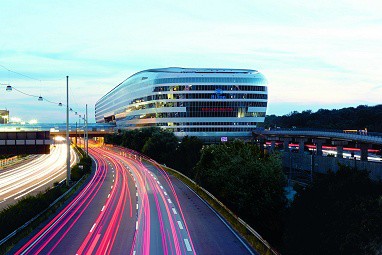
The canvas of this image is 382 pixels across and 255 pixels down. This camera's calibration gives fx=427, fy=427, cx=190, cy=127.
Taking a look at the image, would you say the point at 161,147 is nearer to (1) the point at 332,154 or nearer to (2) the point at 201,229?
(1) the point at 332,154

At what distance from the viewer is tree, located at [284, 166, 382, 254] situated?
15.2 metres

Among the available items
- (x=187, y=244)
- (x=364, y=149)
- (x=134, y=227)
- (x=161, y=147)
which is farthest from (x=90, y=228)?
(x=161, y=147)

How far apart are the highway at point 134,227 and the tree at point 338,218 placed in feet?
14.6

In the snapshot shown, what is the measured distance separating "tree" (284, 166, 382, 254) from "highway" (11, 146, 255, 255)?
446 cm

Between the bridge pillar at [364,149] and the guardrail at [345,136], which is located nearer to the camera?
the guardrail at [345,136]

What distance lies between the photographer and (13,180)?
59.7 m

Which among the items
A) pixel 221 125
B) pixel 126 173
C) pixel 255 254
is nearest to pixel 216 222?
pixel 255 254

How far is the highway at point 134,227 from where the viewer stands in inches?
912

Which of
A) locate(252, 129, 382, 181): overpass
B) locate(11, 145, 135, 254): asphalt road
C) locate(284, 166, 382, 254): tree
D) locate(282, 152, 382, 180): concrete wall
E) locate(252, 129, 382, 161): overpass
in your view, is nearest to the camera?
locate(284, 166, 382, 254): tree

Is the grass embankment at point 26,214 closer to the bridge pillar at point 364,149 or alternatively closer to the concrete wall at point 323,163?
the concrete wall at point 323,163

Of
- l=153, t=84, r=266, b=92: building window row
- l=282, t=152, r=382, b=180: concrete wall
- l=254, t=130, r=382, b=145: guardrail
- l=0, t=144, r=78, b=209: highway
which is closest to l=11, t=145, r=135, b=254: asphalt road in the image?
l=0, t=144, r=78, b=209: highway

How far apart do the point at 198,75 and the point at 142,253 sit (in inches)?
5298

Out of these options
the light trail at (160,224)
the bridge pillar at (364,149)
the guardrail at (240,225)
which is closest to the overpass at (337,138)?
the bridge pillar at (364,149)

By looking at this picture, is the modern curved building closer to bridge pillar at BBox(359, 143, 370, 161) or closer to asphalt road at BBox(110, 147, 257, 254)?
bridge pillar at BBox(359, 143, 370, 161)
